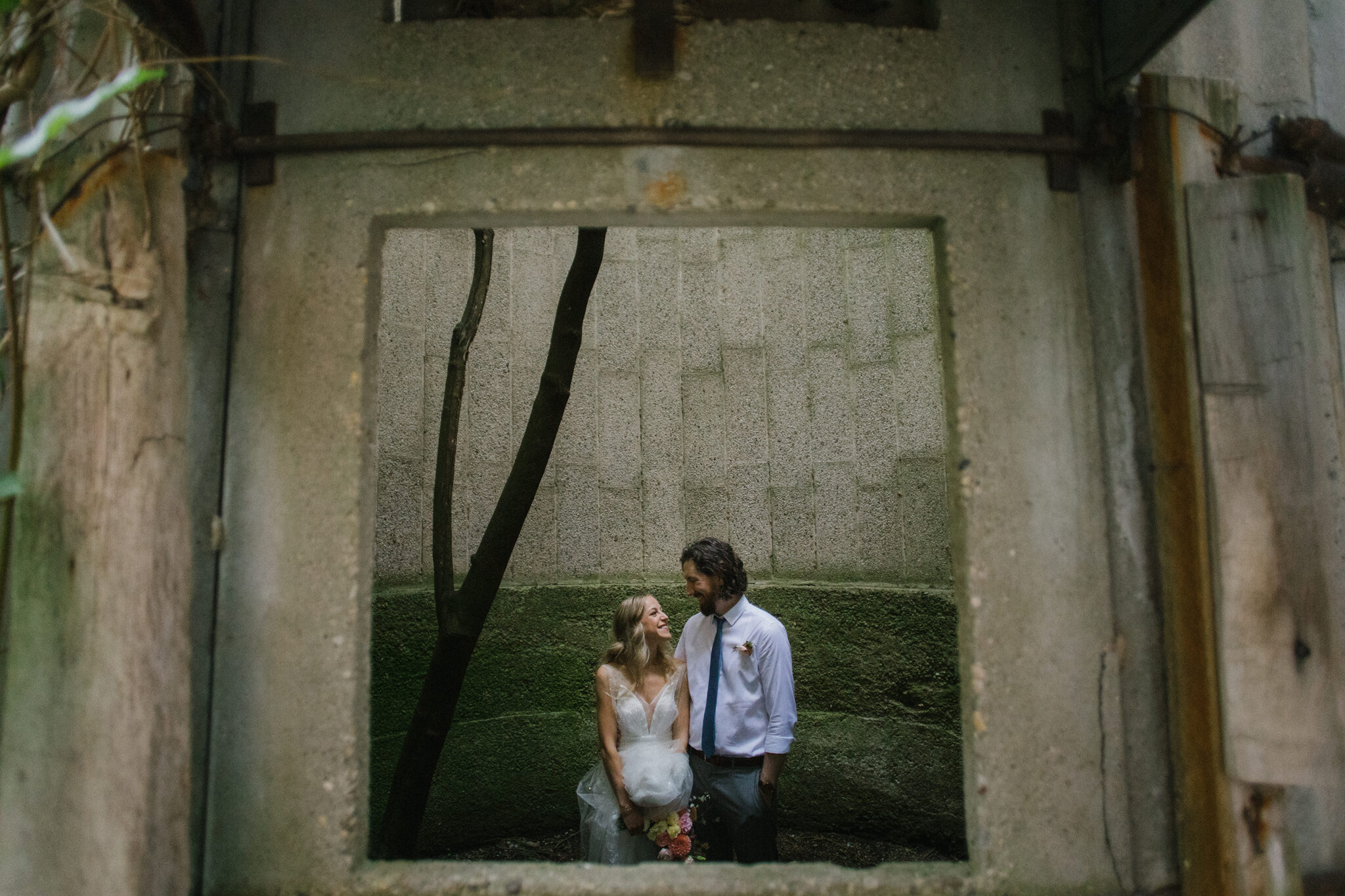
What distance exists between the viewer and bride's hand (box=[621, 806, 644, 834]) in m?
3.82

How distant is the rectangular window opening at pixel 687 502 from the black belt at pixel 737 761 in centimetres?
119

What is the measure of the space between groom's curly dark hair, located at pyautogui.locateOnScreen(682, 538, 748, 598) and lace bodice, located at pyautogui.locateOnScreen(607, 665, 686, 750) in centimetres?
55

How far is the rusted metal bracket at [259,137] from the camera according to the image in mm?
2459

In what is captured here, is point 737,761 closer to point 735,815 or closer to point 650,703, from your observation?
point 735,815

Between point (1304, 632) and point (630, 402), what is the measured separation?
3978 millimetres

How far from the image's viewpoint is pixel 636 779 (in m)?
3.82

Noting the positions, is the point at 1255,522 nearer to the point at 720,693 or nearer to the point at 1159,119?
the point at 1159,119

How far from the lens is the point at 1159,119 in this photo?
8.02 ft

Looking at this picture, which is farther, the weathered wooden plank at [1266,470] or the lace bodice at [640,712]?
→ the lace bodice at [640,712]

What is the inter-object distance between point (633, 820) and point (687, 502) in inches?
85.3

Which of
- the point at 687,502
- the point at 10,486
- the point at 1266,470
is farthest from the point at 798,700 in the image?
the point at 10,486

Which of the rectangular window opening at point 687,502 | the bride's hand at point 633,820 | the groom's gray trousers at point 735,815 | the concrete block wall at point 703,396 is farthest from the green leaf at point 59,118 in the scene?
the concrete block wall at point 703,396

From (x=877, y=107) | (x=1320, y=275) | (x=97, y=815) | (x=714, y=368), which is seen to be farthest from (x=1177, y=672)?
(x=714, y=368)

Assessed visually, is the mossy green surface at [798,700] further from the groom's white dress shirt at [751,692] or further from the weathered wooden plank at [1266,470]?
the weathered wooden plank at [1266,470]
